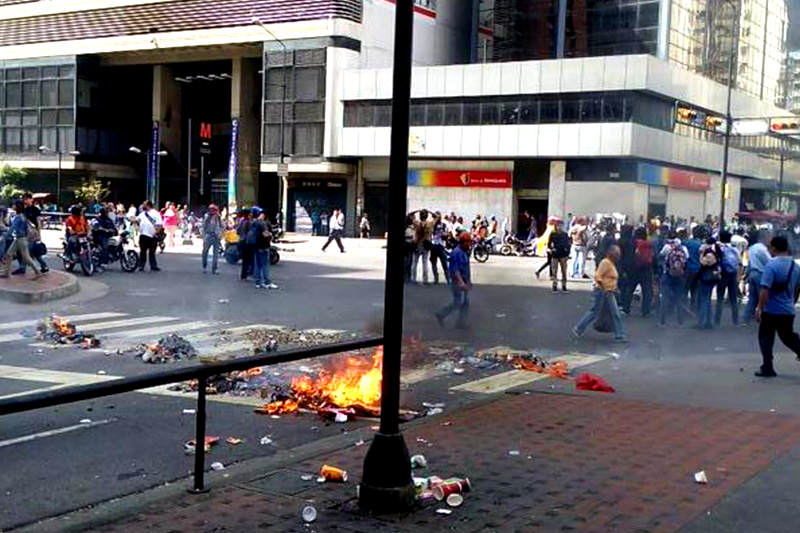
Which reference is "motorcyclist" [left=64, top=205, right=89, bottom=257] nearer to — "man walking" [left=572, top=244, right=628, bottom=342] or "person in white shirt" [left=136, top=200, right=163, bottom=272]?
"person in white shirt" [left=136, top=200, right=163, bottom=272]

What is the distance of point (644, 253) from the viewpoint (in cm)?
1239

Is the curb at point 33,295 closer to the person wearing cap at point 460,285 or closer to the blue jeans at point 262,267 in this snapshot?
the blue jeans at point 262,267

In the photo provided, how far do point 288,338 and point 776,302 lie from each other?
501 centimetres

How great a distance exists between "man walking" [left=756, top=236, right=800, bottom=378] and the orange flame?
348cm

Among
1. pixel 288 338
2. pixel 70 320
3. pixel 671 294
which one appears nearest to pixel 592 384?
pixel 288 338

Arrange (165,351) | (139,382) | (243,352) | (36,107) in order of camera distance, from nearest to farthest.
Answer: (139,382)
(165,351)
(243,352)
(36,107)

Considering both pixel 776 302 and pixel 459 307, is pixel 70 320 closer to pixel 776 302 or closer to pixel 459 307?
pixel 459 307

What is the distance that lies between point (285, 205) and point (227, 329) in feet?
98.8

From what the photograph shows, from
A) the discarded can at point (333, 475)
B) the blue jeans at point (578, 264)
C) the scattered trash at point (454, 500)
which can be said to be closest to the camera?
the scattered trash at point (454, 500)

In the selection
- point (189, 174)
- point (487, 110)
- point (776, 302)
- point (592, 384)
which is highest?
point (487, 110)

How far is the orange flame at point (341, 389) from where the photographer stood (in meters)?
6.48

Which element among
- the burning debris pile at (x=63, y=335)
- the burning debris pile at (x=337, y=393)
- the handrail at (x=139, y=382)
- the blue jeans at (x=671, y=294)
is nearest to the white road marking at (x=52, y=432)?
the burning debris pile at (x=337, y=393)

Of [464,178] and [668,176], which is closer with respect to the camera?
[668,176]

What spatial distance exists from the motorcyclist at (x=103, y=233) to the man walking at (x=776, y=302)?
1345 centimetres
